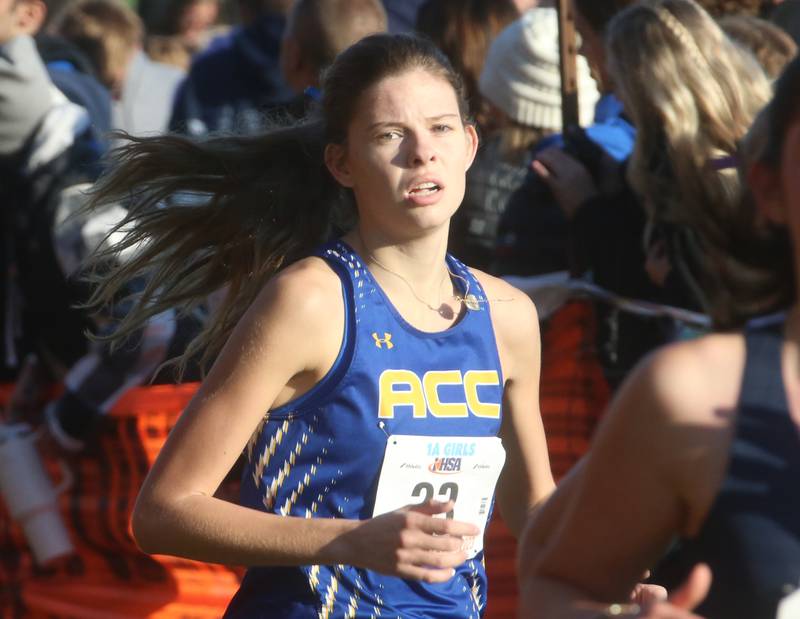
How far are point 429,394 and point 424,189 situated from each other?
42 centimetres

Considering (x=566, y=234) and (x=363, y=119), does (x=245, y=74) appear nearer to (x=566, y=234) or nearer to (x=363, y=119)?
(x=566, y=234)

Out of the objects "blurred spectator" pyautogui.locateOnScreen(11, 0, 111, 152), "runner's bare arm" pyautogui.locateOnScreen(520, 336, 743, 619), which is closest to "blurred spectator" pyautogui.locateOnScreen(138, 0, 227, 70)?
"blurred spectator" pyautogui.locateOnScreen(11, 0, 111, 152)

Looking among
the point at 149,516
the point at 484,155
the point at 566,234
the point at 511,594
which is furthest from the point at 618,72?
the point at 149,516

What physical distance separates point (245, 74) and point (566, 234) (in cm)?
352

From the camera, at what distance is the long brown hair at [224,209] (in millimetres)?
3562

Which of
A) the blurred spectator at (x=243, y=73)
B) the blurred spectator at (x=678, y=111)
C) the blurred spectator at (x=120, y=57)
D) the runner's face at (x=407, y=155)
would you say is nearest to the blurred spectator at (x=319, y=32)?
the blurred spectator at (x=678, y=111)

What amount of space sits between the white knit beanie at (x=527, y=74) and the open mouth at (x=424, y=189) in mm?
2149

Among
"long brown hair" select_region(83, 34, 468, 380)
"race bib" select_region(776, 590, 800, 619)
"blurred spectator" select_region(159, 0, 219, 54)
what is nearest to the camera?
"race bib" select_region(776, 590, 800, 619)

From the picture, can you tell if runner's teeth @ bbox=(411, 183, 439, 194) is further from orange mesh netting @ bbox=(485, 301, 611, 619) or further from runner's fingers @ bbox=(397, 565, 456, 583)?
orange mesh netting @ bbox=(485, 301, 611, 619)

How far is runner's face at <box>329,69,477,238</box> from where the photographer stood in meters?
3.19

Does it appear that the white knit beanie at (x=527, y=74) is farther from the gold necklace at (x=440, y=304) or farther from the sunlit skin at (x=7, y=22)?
the gold necklace at (x=440, y=304)

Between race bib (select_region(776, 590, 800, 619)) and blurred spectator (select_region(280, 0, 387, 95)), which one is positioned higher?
blurred spectator (select_region(280, 0, 387, 95))

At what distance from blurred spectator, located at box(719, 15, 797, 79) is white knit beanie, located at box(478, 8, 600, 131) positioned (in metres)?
0.63

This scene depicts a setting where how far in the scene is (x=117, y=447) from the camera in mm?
5492
